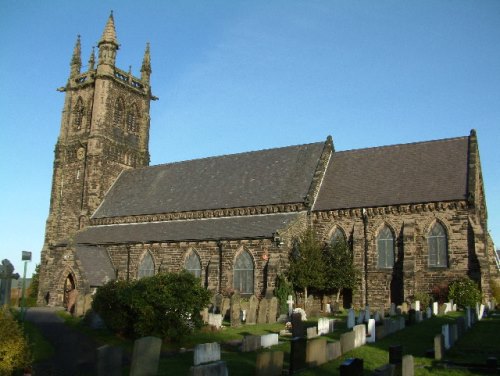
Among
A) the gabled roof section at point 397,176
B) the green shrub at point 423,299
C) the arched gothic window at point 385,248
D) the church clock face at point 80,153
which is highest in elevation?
the church clock face at point 80,153

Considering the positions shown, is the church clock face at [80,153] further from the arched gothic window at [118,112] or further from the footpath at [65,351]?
the footpath at [65,351]

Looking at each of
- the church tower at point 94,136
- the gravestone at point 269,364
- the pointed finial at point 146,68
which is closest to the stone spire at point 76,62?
the church tower at point 94,136

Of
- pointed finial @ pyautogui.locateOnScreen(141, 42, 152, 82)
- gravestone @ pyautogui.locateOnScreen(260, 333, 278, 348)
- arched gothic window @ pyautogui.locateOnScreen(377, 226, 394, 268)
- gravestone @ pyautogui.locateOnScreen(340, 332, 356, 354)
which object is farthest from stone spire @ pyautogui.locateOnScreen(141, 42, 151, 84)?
gravestone @ pyautogui.locateOnScreen(340, 332, 356, 354)

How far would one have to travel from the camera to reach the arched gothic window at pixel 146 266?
37.1 meters

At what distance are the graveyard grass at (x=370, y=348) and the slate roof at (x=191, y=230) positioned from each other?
10140mm

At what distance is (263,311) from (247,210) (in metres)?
12.5

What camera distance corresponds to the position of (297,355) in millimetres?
12539

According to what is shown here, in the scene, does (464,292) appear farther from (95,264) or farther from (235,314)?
(95,264)

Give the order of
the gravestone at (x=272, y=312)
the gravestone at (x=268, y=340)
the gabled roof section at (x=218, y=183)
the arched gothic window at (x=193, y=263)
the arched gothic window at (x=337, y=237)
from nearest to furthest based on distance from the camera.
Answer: the gravestone at (x=268, y=340)
the gravestone at (x=272, y=312)
the arched gothic window at (x=337, y=237)
the arched gothic window at (x=193, y=263)
the gabled roof section at (x=218, y=183)

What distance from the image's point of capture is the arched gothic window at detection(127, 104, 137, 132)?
49906mm

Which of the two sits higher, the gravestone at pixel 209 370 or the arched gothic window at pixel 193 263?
the arched gothic window at pixel 193 263

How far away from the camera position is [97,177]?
45562mm

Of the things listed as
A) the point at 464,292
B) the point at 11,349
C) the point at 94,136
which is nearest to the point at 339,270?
the point at 464,292

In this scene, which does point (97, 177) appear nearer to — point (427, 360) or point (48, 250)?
point (48, 250)
